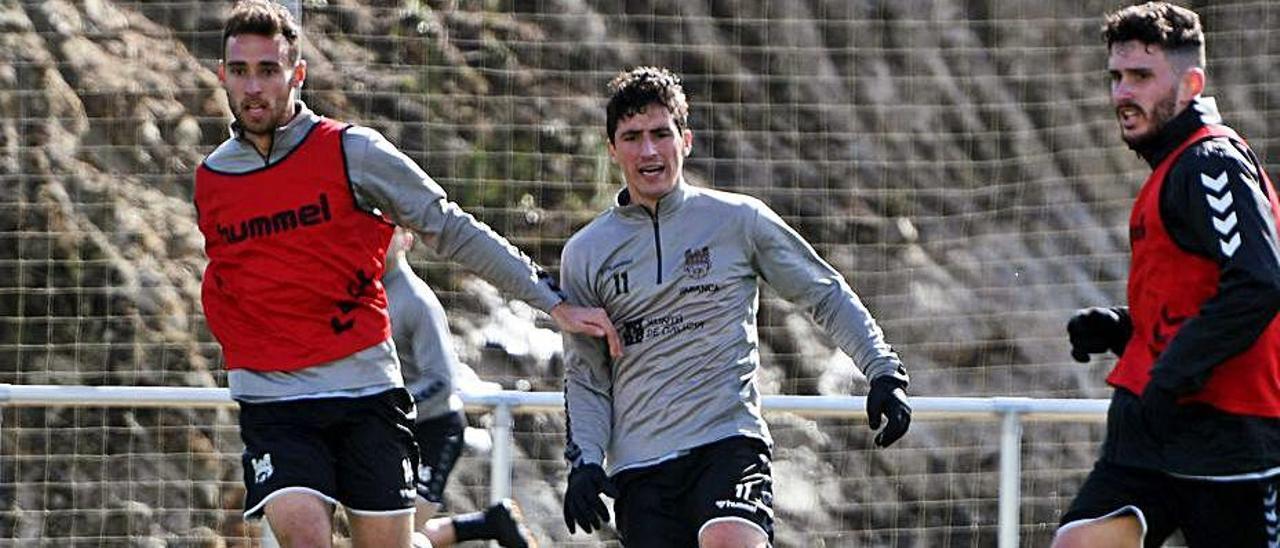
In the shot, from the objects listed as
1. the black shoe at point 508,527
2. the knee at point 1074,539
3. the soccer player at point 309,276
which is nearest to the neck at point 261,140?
the soccer player at point 309,276

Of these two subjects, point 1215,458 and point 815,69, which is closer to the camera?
point 1215,458

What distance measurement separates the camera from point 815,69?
1084 cm

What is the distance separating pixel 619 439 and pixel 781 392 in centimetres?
540

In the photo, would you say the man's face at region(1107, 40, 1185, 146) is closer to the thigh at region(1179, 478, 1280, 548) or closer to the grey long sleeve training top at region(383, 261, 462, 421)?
the thigh at region(1179, 478, 1280, 548)

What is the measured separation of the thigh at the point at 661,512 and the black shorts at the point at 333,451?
2.32 feet

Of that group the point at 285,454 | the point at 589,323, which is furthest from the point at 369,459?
the point at 589,323

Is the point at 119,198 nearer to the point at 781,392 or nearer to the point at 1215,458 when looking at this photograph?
the point at 781,392

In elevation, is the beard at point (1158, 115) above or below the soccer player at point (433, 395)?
above

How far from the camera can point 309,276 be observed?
6047 mm

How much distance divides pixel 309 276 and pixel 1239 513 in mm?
2370

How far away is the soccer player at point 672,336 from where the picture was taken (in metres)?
5.81

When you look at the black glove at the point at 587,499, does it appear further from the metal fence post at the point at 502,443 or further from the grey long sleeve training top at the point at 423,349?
the metal fence post at the point at 502,443

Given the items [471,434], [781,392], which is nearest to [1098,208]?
[781,392]

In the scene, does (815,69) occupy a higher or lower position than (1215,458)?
higher
